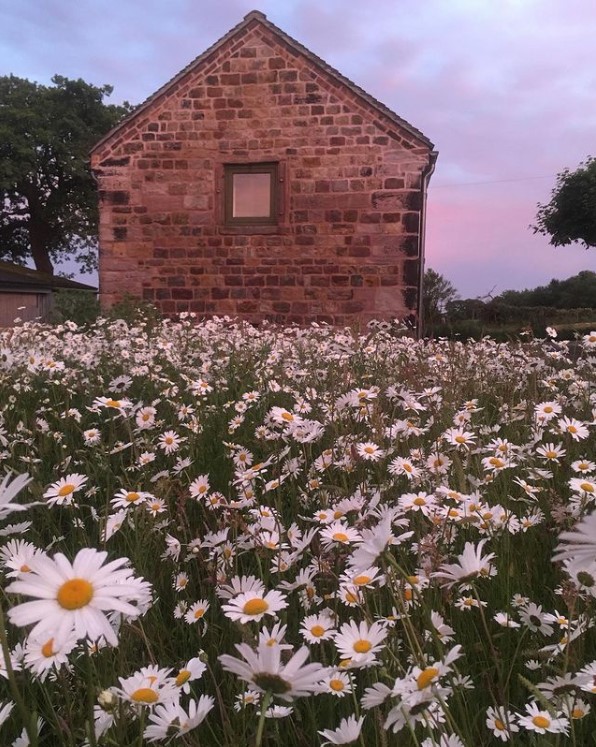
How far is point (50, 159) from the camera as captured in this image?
36.9 metres

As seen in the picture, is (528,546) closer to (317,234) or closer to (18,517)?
(18,517)

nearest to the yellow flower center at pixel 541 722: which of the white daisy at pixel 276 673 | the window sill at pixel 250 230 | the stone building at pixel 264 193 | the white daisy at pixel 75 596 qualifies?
the white daisy at pixel 276 673

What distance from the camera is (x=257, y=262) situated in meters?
12.5

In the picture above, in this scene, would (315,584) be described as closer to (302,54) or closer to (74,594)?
(74,594)

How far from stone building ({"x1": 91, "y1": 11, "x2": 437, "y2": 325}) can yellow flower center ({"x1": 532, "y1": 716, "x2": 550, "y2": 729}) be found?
11019 mm

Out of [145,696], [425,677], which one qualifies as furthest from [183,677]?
[425,677]

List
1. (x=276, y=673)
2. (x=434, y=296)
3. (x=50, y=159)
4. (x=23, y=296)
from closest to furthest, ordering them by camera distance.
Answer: (x=276, y=673)
(x=434, y=296)
(x=23, y=296)
(x=50, y=159)

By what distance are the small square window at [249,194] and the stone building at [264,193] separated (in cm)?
2

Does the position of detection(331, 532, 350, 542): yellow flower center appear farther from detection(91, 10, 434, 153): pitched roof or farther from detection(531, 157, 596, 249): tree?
detection(531, 157, 596, 249): tree

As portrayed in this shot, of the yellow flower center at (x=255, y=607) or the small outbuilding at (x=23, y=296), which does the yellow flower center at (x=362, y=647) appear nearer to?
the yellow flower center at (x=255, y=607)

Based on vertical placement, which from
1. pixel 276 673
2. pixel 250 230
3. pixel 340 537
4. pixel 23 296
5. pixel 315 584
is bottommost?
pixel 315 584

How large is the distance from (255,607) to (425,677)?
32 cm

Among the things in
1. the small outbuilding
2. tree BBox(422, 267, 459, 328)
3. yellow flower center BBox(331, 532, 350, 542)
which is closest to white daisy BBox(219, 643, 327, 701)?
yellow flower center BBox(331, 532, 350, 542)

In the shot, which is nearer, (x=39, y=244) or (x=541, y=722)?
(x=541, y=722)
